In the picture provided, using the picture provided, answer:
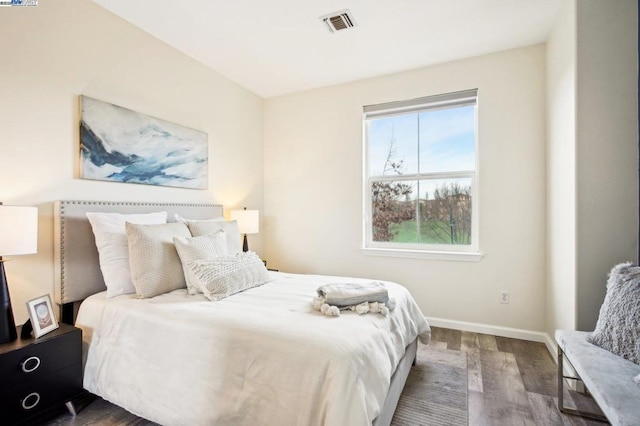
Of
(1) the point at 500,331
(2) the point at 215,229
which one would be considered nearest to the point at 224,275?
(2) the point at 215,229

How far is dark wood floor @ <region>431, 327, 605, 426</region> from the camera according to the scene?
1.79 meters

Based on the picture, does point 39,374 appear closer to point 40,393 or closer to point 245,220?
point 40,393

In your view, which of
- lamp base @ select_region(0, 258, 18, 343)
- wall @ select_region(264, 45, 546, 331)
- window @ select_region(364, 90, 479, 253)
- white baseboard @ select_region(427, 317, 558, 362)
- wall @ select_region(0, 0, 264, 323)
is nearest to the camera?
lamp base @ select_region(0, 258, 18, 343)

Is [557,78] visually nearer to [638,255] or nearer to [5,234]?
[638,255]

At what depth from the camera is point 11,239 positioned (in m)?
1.57

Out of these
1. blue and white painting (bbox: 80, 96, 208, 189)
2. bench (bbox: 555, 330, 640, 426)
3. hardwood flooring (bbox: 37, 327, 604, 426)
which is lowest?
hardwood flooring (bbox: 37, 327, 604, 426)

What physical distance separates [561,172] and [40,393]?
3636mm

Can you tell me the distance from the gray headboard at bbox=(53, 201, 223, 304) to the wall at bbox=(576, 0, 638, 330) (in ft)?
10.9

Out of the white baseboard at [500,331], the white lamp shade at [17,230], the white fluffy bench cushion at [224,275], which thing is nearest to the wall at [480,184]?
the white baseboard at [500,331]

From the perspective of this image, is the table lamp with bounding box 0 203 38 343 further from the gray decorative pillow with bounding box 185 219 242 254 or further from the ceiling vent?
the ceiling vent

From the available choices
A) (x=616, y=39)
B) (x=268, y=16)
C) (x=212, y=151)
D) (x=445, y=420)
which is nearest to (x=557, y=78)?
(x=616, y=39)

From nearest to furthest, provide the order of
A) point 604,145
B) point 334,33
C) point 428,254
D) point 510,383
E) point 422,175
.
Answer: point 604,145
point 510,383
point 334,33
point 428,254
point 422,175

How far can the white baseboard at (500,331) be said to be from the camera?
272cm

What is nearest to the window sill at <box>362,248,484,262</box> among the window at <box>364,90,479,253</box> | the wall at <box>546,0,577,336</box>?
the window at <box>364,90,479,253</box>
